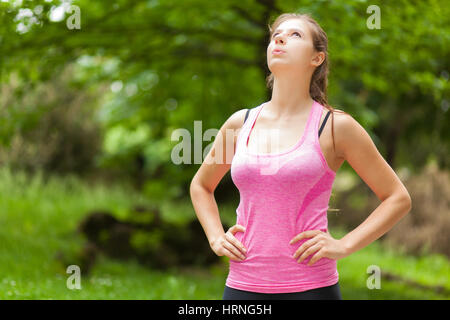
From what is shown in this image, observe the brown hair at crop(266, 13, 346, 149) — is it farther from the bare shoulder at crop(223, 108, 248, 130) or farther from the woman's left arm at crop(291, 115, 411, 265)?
the bare shoulder at crop(223, 108, 248, 130)

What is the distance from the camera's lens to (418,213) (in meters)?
12.3

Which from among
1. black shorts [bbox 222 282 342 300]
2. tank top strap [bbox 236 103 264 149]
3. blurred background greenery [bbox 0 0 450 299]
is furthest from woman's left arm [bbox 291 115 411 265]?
blurred background greenery [bbox 0 0 450 299]

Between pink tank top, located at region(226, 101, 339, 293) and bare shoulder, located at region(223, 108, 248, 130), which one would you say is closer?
pink tank top, located at region(226, 101, 339, 293)

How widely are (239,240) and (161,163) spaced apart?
37.4 feet

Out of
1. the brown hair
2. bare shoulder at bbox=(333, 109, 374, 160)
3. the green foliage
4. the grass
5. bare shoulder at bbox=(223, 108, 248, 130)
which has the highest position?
the green foliage

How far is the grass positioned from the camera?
5.85 m

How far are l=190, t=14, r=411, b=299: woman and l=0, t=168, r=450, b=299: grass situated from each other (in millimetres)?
2840

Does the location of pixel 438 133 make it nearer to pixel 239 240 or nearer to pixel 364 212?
pixel 364 212

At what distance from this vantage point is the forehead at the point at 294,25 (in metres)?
2.28

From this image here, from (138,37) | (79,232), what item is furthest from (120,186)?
(138,37)

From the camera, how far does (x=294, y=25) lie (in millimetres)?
2297

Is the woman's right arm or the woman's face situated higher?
the woman's face

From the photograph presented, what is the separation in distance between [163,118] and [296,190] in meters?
7.27

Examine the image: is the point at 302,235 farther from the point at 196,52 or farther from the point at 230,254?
the point at 196,52
